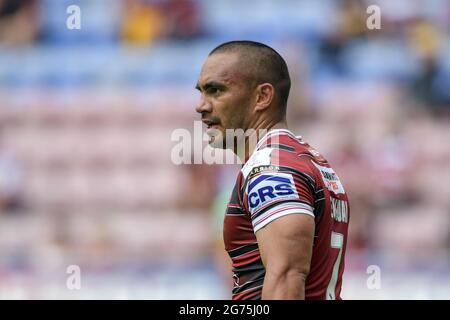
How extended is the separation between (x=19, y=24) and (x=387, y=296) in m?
7.44

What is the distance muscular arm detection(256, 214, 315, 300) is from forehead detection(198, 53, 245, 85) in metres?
0.79

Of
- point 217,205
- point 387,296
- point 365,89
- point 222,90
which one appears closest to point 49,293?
point 217,205

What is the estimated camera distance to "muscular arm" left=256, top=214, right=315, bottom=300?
3.69 m

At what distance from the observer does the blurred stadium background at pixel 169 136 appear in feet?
36.3

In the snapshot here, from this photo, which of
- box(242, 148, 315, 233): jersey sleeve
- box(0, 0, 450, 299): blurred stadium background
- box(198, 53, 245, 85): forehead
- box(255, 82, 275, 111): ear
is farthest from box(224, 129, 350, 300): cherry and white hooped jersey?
box(0, 0, 450, 299): blurred stadium background

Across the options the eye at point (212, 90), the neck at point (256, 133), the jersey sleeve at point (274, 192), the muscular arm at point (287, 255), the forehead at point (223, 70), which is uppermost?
the forehead at point (223, 70)

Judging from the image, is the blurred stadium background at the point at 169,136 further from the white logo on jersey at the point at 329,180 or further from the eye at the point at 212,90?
the white logo on jersey at the point at 329,180

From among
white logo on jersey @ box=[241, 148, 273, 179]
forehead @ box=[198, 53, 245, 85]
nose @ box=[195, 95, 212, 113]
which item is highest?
forehead @ box=[198, 53, 245, 85]

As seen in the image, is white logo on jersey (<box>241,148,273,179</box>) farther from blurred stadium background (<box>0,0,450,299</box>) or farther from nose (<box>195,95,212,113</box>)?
blurred stadium background (<box>0,0,450,299</box>)

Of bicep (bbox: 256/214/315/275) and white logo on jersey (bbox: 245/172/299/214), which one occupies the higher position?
white logo on jersey (bbox: 245/172/299/214)

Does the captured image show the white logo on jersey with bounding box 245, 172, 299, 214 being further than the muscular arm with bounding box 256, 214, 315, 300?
Yes

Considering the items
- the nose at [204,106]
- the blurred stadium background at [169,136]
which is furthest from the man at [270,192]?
the blurred stadium background at [169,136]

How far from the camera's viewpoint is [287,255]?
12.1ft

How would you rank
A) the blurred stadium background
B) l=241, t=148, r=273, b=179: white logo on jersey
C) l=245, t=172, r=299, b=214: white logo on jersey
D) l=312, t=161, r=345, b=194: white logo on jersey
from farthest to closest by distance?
the blurred stadium background → l=312, t=161, r=345, b=194: white logo on jersey → l=241, t=148, r=273, b=179: white logo on jersey → l=245, t=172, r=299, b=214: white logo on jersey
